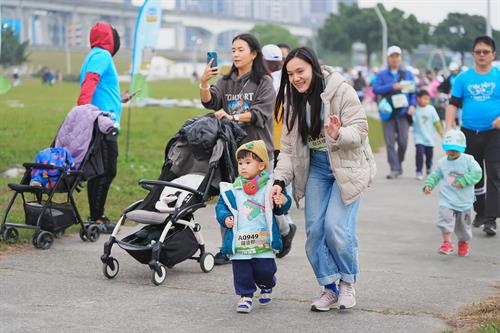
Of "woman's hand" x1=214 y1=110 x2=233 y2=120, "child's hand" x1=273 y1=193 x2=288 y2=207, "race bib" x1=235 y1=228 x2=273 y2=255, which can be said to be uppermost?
"woman's hand" x1=214 y1=110 x2=233 y2=120

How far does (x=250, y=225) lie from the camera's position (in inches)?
243

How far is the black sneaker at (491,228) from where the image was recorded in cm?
972

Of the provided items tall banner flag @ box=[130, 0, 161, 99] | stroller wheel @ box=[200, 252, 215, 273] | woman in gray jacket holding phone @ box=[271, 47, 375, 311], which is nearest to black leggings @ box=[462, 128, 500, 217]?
stroller wheel @ box=[200, 252, 215, 273]

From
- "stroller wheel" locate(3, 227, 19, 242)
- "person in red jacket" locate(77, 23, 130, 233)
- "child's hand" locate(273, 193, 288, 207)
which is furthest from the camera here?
"person in red jacket" locate(77, 23, 130, 233)

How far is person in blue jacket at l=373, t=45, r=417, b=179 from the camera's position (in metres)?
14.8

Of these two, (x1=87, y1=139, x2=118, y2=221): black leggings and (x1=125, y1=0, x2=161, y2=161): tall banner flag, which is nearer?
(x1=87, y1=139, x2=118, y2=221): black leggings

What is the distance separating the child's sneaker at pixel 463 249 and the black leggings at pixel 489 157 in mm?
1144

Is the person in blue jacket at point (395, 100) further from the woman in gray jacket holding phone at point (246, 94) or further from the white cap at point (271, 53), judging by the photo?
the woman in gray jacket holding phone at point (246, 94)

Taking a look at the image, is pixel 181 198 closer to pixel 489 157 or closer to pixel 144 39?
pixel 489 157

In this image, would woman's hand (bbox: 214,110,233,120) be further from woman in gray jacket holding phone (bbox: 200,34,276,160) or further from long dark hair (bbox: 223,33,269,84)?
long dark hair (bbox: 223,33,269,84)

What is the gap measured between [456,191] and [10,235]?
3993 millimetres

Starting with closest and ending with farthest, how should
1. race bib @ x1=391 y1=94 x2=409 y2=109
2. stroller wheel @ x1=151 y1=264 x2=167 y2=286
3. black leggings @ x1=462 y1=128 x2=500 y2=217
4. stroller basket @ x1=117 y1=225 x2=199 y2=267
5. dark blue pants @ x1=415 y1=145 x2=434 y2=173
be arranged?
stroller wheel @ x1=151 y1=264 x2=167 y2=286
stroller basket @ x1=117 y1=225 x2=199 y2=267
black leggings @ x1=462 y1=128 x2=500 y2=217
race bib @ x1=391 y1=94 x2=409 y2=109
dark blue pants @ x1=415 y1=145 x2=434 y2=173

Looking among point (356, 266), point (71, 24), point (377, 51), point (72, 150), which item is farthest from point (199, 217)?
point (71, 24)

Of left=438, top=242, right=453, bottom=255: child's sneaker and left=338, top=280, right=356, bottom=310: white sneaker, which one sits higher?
left=338, top=280, right=356, bottom=310: white sneaker
